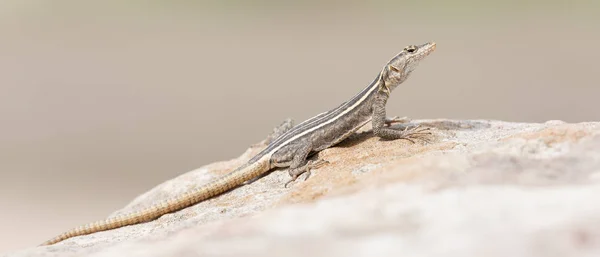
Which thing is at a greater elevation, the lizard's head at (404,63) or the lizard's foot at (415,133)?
the lizard's head at (404,63)

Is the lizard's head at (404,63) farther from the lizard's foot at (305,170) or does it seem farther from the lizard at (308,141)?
the lizard's foot at (305,170)

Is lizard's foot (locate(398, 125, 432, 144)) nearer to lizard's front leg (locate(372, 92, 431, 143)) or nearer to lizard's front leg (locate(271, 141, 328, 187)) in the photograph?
lizard's front leg (locate(372, 92, 431, 143))

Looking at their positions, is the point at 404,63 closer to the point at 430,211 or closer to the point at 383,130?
the point at 383,130

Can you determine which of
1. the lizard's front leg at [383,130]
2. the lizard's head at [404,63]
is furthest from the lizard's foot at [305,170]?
the lizard's head at [404,63]

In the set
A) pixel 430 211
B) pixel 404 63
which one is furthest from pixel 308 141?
pixel 430 211

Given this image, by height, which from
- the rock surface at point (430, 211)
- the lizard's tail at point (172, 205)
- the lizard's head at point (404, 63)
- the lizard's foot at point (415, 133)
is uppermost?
the lizard's head at point (404, 63)
